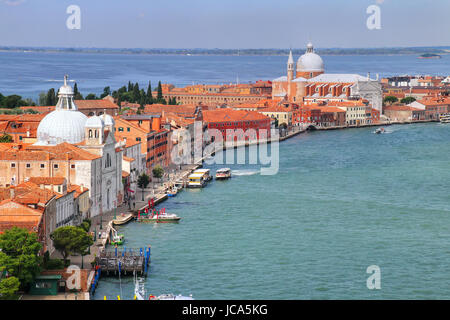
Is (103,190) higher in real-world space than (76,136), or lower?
lower

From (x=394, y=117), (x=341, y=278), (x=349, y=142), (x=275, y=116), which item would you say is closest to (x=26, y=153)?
(x=341, y=278)

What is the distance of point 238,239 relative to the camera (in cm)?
1127

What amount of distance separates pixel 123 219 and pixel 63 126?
87.8 inches

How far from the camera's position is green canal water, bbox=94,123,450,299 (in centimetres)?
856

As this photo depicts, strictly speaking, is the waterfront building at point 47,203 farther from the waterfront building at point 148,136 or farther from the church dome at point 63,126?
the waterfront building at point 148,136

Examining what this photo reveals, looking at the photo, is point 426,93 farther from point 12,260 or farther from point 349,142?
point 12,260

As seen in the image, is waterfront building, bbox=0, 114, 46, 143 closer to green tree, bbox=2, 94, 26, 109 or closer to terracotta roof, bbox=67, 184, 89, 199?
terracotta roof, bbox=67, 184, 89, 199

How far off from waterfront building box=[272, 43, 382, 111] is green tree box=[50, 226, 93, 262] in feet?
116

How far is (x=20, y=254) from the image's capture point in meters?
7.82

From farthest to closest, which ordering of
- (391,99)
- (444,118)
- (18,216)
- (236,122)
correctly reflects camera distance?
(391,99)
(444,118)
(236,122)
(18,216)

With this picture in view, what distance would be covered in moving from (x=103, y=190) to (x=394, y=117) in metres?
32.1

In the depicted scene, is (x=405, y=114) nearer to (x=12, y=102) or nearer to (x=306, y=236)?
(x=12, y=102)

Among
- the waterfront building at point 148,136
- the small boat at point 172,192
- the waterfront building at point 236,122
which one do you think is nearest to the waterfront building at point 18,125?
the waterfront building at point 148,136

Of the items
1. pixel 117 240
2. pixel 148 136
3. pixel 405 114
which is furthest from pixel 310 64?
pixel 117 240
